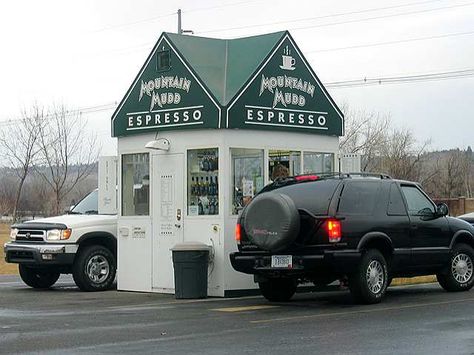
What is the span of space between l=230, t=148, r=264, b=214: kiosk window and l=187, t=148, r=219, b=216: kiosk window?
33cm

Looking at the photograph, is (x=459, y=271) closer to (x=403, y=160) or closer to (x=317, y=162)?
(x=317, y=162)

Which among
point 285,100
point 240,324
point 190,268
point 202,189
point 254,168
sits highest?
point 285,100

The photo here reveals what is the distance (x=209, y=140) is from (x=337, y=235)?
3728 mm

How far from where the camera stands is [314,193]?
1330 centimetres

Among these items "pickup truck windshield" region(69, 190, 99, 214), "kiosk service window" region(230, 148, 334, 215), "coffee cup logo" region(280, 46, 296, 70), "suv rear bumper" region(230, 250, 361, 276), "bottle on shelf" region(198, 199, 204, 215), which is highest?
"coffee cup logo" region(280, 46, 296, 70)

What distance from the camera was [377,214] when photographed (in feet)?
→ 44.7

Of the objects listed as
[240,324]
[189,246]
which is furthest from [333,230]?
[189,246]

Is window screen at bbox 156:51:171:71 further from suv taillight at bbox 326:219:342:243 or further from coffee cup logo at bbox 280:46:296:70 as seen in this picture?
suv taillight at bbox 326:219:342:243

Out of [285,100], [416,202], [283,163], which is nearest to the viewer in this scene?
[416,202]

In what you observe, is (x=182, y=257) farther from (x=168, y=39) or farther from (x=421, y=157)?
(x=421, y=157)

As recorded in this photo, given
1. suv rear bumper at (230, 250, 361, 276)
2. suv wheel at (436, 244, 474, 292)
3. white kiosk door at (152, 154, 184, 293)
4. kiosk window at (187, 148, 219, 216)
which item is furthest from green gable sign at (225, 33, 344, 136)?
suv wheel at (436, 244, 474, 292)

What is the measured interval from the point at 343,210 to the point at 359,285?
116 centimetres

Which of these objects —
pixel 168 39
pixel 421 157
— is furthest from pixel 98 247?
pixel 421 157

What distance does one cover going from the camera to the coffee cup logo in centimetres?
1639
